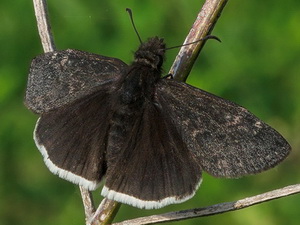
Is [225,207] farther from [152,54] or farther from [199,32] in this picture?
[152,54]

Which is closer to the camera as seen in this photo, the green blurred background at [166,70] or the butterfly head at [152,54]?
the butterfly head at [152,54]

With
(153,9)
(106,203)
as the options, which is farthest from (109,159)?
(153,9)

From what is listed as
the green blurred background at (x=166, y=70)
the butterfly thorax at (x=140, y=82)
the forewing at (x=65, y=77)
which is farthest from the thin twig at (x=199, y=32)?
the green blurred background at (x=166, y=70)

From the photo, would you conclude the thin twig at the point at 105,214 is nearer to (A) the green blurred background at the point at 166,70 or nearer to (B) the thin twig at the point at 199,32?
(B) the thin twig at the point at 199,32

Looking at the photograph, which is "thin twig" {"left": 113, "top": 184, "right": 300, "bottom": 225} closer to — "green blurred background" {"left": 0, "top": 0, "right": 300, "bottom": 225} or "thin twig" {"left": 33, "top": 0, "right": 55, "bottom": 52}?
"thin twig" {"left": 33, "top": 0, "right": 55, "bottom": 52}

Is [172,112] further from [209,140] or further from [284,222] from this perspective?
[284,222]

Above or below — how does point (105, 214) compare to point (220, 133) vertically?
below

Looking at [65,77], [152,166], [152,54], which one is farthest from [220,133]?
[65,77]
